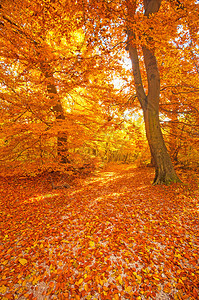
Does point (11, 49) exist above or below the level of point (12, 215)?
above

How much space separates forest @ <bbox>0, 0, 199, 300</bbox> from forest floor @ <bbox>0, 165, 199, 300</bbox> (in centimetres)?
2

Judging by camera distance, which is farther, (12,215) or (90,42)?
(90,42)

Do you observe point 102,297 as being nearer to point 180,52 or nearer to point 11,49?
point 11,49

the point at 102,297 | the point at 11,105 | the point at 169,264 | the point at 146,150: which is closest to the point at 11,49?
the point at 11,105

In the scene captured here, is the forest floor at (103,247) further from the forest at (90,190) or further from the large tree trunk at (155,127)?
the large tree trunk at (155,127)

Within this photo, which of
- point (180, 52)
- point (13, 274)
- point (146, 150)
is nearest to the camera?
point (13, 274)

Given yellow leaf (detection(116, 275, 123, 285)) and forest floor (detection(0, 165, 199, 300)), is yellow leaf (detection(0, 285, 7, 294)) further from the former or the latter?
yellow leaf (detection(116, 275, 123, 285))

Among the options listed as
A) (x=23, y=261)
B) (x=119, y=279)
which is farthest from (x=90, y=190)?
(x=119, y=279)

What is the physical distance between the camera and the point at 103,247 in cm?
313

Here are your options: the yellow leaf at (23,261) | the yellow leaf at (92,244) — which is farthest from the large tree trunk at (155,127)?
the yellow leaf at (23,261)

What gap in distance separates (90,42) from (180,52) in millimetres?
6038

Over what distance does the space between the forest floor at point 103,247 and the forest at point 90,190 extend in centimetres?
2

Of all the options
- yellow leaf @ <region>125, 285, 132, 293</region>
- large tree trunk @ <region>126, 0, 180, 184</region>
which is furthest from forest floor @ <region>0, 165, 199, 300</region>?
large tree trunk @ <region>126, 0, 180, 184</region>

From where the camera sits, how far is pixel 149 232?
3521 millimetres
